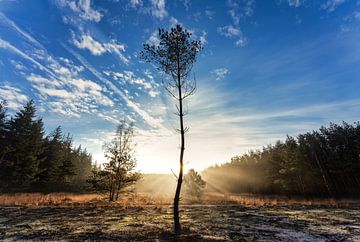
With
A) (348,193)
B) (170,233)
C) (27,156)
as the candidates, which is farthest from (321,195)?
(27,156)

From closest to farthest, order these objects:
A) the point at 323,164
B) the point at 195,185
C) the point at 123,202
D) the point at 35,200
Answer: the point at 35,200, the point at 123,202, the point at 195,185, the point at 323,164

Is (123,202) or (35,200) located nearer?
(35,200)

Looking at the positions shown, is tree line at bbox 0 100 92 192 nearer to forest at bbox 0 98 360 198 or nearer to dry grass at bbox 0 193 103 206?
forest at bbox 0 98 360 198

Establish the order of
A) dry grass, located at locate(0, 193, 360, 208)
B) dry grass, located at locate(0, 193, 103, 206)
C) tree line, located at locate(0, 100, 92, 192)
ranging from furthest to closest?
1. tree line, located at locate(0, 100, 92, 192)
2. dry grass, located at locate(0, 193, 360, 208)
3. dry grass, located at locate(0, 193, 103, 206)

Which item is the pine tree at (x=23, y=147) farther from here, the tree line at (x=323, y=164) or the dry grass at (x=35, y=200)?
the tree line at (x=323, y=164)

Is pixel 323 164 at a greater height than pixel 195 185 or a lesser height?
greater

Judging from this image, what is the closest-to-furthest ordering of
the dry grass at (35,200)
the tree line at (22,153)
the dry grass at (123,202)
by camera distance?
the dry grass at (35,200)
the dry grass at (123,202)
the tree line at (22,153)

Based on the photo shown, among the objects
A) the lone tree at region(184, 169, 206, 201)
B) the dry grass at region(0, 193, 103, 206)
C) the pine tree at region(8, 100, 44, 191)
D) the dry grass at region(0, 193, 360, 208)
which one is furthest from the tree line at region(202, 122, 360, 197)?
the pine tree at region(8, 100, 44, 191)

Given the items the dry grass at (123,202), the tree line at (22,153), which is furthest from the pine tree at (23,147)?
the dry grass at (123,202)

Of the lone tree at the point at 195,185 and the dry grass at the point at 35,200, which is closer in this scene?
the dry grass at the point at 35,200

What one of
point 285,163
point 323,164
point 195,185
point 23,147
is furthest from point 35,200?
point 323,164

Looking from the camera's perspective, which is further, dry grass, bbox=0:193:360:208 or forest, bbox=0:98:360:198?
forest, bbox=0:98:360:198

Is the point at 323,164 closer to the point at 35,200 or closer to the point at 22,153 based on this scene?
the point at 35,200

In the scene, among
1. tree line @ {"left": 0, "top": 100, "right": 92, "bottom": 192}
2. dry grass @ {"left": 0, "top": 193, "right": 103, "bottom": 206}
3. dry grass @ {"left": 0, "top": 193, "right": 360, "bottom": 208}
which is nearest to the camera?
dry grass @ {"left": 0, "top": 193, "right": 103, "bottom": 206}
